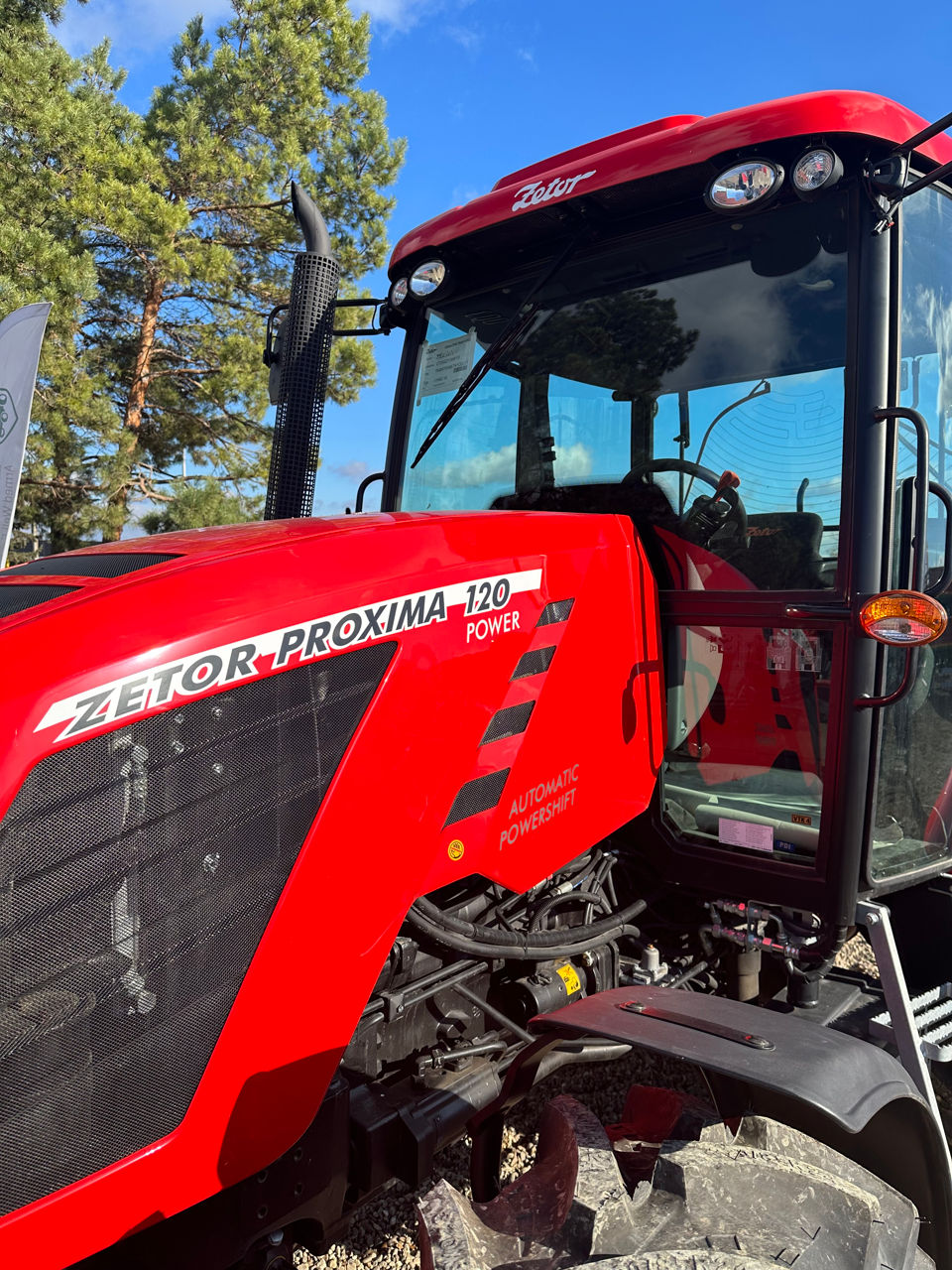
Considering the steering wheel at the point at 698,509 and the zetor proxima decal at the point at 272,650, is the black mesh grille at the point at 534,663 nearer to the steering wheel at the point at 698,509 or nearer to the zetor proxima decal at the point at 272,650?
the zetor proxima decal at the point at 272,650

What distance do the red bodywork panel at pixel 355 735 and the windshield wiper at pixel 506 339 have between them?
626 mm

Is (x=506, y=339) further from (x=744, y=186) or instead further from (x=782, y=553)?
(x=782, y=553)

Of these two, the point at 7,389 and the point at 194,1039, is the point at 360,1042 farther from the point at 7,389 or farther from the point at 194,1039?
the point at 7,389

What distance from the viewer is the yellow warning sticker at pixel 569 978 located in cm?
221

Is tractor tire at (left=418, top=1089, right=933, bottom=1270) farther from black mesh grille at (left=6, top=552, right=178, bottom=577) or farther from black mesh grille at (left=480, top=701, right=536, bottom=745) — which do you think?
black mesh grille at (left=6, top=552, right=178, bottom=577)

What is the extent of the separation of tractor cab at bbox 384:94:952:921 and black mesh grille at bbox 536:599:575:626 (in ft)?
1.59

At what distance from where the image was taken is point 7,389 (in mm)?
7730

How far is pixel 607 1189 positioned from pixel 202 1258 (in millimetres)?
645

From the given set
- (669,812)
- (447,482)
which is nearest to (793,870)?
(669,812)

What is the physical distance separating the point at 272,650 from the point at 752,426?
4.66 ft

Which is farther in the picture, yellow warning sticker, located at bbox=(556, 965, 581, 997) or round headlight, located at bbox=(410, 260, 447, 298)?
round headlight, located at bbox=(410, 260, 447, 298)

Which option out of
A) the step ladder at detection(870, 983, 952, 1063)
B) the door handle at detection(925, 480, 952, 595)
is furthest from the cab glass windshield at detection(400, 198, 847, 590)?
the step ladder at detection(870, 983, 952, 1063)

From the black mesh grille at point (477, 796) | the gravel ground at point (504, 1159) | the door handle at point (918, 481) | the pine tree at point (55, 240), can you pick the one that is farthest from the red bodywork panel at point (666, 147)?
the pine tree at point (55, 240)

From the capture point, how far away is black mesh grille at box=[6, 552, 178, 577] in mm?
1636
